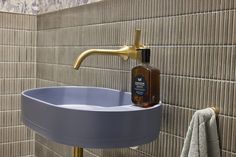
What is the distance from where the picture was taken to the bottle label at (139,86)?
3.01 ft

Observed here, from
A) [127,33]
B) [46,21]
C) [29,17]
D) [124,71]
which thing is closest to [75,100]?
[124,71]

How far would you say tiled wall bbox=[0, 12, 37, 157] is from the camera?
1.71m

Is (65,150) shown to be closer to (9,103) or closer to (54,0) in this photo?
(9,103)

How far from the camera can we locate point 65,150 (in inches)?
58.9

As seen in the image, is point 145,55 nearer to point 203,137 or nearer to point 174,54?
point 174,54

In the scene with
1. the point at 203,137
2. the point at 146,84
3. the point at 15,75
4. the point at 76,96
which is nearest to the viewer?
the point at 203,137

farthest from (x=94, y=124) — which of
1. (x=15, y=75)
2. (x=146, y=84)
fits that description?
(x=15, y=75)

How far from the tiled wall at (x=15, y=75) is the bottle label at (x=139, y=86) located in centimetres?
103

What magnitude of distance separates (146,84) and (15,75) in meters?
1.09

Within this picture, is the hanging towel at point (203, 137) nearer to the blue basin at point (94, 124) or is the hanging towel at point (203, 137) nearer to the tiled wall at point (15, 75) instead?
the blue basin at point (94, 124)

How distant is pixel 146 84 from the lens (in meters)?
0.91

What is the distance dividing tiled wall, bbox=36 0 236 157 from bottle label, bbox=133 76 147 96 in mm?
83

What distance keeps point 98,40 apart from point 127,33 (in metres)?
0.20

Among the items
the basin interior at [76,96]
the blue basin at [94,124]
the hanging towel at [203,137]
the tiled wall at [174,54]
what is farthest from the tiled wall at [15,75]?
the hanging towel at [203,137]
